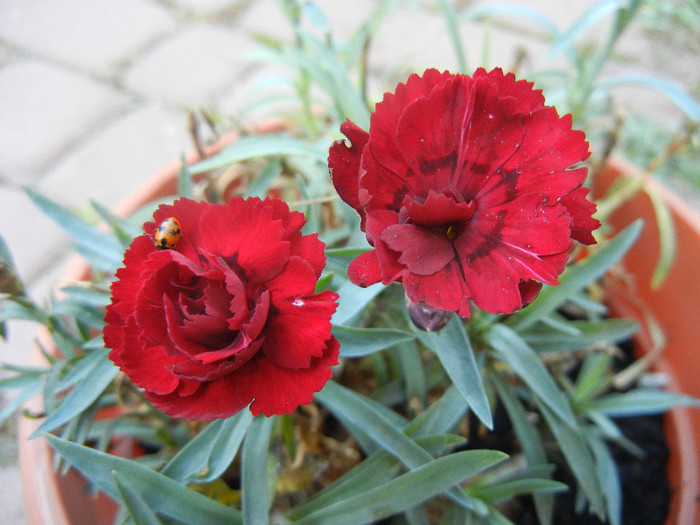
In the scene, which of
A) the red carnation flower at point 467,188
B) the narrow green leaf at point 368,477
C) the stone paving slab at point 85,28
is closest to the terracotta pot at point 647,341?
the narrow green leaf at point 368,477

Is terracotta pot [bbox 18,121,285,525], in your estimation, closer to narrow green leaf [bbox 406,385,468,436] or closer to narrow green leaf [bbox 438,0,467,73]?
narrow green leaf [bbox 406,385,468,436]

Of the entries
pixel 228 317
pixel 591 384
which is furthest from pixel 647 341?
pixel 228 317

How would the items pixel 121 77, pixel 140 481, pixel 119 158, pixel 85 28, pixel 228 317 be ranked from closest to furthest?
pixel 228 317 < pixel 140 481 < pixel 119 158 < pixel 121 77 < pixel 85 28

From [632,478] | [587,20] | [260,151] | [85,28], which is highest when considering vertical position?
[587,20]

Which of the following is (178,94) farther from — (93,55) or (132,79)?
(93,55)

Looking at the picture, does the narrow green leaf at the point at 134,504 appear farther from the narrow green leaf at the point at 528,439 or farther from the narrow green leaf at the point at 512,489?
the narrow green leaf at the point at 528,439

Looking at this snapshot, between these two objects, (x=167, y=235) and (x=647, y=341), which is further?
(x=647, y=341)

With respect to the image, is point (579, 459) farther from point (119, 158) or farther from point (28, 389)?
point (119, 158)
